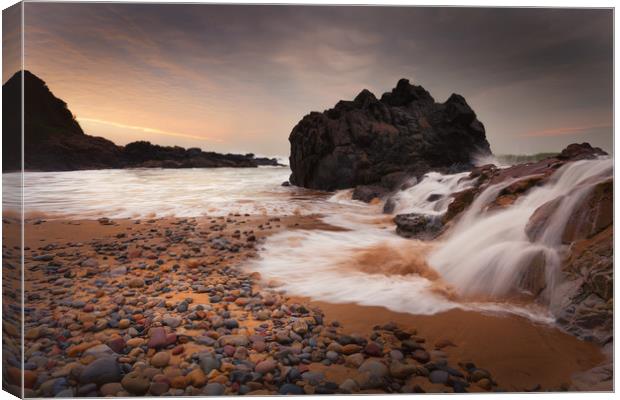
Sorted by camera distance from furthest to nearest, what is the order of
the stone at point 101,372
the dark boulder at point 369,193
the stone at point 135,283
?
the dark boulder at point 369,193, the stone at point 135,283, the stone at point 101,372

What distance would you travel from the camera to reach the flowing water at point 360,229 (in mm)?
2807

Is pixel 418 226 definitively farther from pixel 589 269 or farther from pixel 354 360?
pixel 354 360

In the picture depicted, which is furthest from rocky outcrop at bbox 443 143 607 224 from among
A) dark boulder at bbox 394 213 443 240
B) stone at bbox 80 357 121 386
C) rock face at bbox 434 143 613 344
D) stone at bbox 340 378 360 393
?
stone at bbox 80 357 121 386

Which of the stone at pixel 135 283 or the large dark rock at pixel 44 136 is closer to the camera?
the large dark rock at pixel 44 136

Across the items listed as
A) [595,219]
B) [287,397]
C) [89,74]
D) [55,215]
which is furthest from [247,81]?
[595,219]

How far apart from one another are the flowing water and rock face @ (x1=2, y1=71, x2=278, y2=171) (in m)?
0.08

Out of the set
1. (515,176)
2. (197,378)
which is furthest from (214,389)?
(515,176)

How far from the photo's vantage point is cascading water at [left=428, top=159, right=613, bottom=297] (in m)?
2.75

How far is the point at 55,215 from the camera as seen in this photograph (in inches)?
111

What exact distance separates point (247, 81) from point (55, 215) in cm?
180

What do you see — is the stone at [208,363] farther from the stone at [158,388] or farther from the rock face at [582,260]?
the rock face at [582,260]

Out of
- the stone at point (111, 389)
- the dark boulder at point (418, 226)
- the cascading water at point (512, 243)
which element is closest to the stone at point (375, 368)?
the cascading water at point (512, 243)

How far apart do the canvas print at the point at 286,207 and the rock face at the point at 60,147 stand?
2 centimetres

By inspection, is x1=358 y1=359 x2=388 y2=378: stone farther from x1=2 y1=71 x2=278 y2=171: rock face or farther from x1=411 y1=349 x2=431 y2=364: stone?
x1=2 y1=71 x2=278 y2=171: rock face
